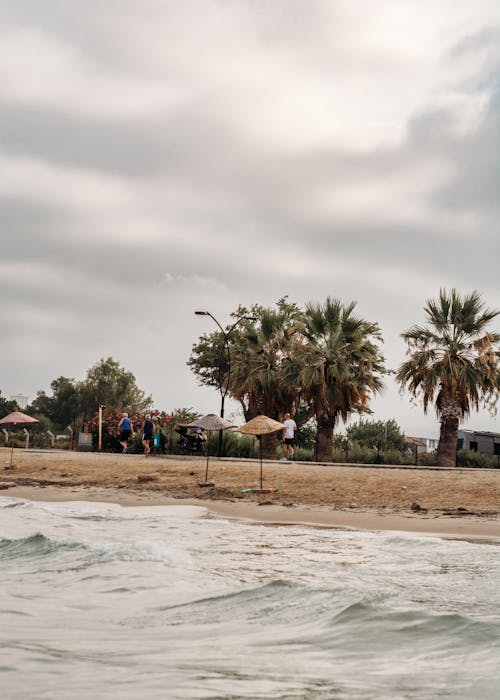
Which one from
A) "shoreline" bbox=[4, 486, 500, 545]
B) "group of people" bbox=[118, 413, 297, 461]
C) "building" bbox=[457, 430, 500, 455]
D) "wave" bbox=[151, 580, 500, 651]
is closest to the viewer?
"wave" bbox=[151, 580, 500, 651]

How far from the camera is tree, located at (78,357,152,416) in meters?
86.4

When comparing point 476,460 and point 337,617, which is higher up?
point 476,460

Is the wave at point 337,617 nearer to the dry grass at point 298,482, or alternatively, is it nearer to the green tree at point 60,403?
the dry grass at point 298,482

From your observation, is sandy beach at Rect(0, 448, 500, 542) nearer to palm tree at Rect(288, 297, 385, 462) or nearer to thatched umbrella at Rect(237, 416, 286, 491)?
thatched umbrella at Rect(237, 416, 286, 491)

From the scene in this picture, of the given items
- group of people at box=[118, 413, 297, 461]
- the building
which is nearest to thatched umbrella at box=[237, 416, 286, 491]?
group of people at box=[118, 413, 297, 461]

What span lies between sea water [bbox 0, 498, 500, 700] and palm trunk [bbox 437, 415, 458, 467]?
1859 centimetres

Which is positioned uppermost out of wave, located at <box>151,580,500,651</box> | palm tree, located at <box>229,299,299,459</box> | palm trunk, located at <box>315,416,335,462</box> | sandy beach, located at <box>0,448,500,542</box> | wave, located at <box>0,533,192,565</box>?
palm tree, located at <box>229,299,299,459</box>

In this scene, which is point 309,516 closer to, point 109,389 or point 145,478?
point 145,478

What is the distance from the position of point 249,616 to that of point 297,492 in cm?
1205

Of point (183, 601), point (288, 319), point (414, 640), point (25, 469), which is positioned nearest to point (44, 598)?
point (183, 601)

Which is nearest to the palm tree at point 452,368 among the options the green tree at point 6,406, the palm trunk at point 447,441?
the palm trunk at point 447,441

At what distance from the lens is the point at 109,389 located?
285 feet

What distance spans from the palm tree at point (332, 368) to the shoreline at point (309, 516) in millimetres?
14373

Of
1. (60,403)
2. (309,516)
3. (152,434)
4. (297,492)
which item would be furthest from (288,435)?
(60,403)
